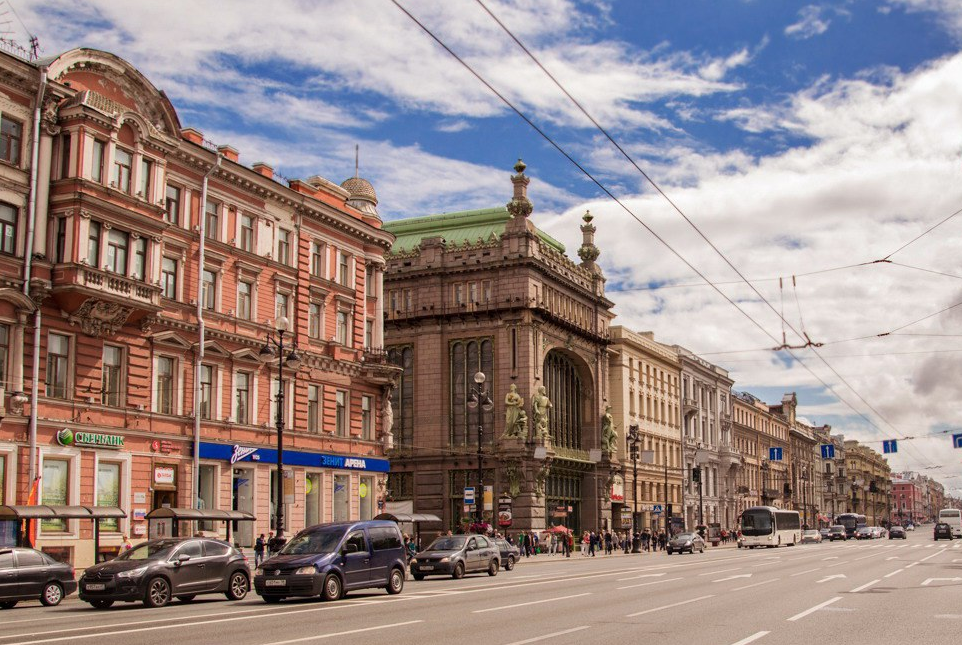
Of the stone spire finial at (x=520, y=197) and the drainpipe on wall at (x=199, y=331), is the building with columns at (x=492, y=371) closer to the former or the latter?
the stone spire finial at (x=520, y=197)

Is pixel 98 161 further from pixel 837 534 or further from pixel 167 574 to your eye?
pixel 837 534

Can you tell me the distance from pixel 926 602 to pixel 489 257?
4969cm

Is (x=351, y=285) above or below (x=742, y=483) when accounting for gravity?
above

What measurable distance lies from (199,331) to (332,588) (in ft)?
59.8

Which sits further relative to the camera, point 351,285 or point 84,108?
point 351,285

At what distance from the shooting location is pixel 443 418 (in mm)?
69625

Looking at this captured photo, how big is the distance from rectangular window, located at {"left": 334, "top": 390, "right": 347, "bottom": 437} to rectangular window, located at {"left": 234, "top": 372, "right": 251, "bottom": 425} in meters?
6.25

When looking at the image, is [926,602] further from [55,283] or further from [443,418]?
[443,418]

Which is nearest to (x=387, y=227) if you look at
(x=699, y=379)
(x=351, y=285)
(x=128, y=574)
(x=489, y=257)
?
(x=489, y=257)

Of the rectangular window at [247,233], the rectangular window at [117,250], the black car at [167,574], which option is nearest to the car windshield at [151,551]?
the black car at [167,574]

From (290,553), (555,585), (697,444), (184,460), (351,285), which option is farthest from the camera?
(697,444)

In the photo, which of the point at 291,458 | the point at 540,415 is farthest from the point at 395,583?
the point at 540,415

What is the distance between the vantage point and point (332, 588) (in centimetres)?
2355

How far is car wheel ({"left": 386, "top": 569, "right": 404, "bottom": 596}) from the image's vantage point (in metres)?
25.6
